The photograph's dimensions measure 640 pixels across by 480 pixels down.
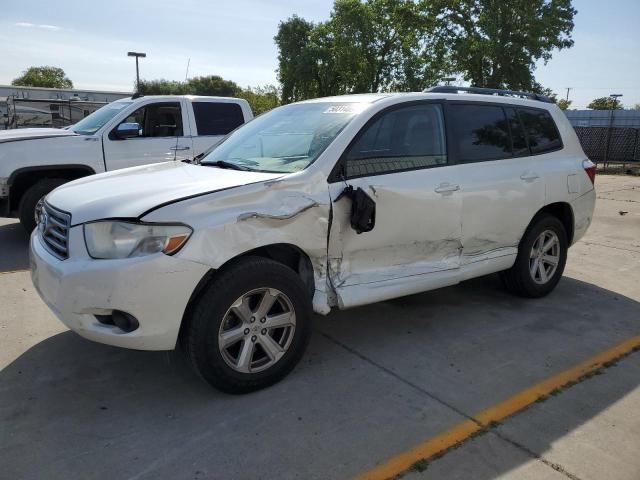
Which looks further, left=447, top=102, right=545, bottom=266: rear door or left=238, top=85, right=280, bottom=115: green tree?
left=238, top=85, right=280, bottom=115: green tree

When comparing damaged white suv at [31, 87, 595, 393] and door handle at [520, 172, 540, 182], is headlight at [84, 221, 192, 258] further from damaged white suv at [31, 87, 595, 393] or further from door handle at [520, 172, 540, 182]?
door handle at [520, 172, 540, 182]

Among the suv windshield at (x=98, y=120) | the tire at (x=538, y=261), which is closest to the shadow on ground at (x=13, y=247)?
the suv windshield at (x=98, y=120)

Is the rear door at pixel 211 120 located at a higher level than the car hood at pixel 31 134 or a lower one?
higher

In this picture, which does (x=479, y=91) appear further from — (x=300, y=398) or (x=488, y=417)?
(x=300, y=398)

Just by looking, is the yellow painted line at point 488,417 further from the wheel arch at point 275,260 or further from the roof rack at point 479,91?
the roof rack at point 479,91

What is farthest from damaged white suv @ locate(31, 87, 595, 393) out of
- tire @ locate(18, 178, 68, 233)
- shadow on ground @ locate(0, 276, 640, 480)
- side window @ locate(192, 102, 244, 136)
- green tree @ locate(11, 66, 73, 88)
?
green tree @ locate(11, 66, 73, 88)

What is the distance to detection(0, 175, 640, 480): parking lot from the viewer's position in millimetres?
2559

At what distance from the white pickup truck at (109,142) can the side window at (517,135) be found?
481 centimetres

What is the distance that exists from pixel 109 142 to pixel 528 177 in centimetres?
550

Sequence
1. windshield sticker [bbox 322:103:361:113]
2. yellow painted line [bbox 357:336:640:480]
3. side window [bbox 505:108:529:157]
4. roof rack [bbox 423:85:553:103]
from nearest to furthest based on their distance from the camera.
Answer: yellow painted line [bbox 357:336:640:480]
windshield sticker [bbox 322:103:361:113]
roof rack [bbox 423:85:553:103]
side window [bbox 505:108:529:157]

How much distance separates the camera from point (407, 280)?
382 centimetres

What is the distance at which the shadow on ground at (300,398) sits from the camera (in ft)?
8.43

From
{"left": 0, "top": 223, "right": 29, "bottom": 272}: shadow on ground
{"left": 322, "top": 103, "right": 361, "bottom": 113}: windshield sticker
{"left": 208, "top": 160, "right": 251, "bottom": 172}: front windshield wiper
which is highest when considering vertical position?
{"left": 322, "top": 103, "right": 361, "bottom": 113}: windshield sticker

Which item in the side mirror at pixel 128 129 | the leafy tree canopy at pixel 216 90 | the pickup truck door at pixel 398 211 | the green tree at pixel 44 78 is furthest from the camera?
the green tree at pixel 44 78
